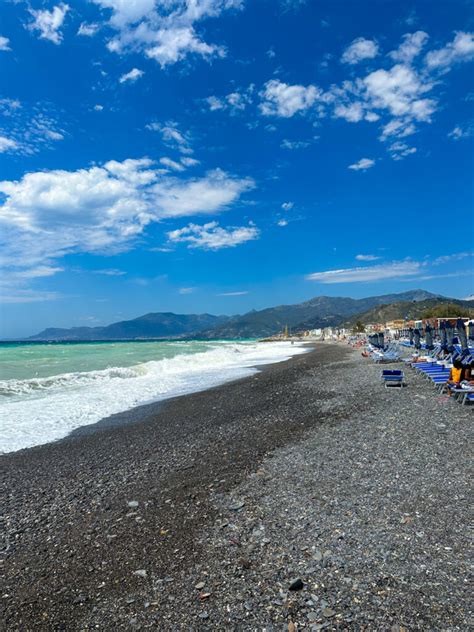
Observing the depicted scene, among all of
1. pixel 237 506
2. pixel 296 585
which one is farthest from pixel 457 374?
pixel 296 585

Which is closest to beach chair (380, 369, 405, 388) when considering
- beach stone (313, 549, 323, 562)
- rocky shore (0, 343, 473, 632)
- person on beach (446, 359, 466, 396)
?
person on beach (446, 359, 466, 396)

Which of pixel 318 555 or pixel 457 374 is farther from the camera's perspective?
pixel 457 374

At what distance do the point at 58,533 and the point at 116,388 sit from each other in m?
13.8

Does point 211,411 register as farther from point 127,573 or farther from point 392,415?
point 127,573

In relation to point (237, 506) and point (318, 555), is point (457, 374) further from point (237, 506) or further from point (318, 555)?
point (318, 555)

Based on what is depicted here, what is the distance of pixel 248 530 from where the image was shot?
14.9ft

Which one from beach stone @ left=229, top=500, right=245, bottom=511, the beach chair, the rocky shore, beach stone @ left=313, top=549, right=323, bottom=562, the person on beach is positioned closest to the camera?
the rocky shore

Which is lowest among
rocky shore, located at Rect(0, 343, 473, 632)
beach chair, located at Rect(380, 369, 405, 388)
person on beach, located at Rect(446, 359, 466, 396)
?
rocky shore, located at Rect(0, 343, 473, 632)

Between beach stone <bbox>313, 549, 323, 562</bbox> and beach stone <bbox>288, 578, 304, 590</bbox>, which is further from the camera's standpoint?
beach stone <bbox>313, 549, 323, 562</bbox>

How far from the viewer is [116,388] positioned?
18.4 metres

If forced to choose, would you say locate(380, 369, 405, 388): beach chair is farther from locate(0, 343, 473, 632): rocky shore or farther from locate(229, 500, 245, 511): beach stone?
locate(229, 500, 245, 511): beach stone

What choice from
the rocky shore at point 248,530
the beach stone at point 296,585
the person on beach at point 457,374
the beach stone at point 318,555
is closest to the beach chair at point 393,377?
the person on beach at point 457,374

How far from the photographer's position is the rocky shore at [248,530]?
132 inches

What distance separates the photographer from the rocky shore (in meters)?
3.34
